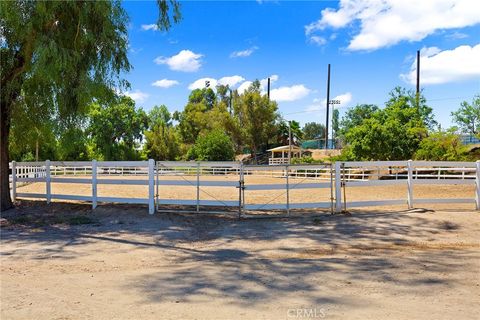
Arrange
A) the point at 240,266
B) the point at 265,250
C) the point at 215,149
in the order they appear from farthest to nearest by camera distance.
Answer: the point at 215,149
the point at 265,250
the point at 240,266

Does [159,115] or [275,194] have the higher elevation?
[159,115]

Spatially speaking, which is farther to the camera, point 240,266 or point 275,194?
point 275,194

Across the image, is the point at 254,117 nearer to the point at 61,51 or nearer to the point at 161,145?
the point at 161,145

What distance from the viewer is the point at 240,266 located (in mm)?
6438

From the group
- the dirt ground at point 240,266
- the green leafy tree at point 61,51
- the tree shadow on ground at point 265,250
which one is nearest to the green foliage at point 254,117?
the green leafy tree at point 61,51

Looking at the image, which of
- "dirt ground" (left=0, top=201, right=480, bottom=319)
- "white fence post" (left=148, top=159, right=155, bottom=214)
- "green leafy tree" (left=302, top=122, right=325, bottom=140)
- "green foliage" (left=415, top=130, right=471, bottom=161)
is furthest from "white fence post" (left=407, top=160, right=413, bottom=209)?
"green leafy tree" (left=302, top=122, right=325, bottom=140)

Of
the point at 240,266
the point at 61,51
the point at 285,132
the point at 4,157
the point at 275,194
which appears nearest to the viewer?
the point at 240,266

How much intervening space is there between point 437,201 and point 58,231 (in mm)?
10287

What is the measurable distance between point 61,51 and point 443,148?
26980 mm

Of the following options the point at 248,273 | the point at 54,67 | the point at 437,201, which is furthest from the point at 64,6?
the point at 437,201

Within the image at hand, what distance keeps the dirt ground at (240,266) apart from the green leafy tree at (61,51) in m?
3.41

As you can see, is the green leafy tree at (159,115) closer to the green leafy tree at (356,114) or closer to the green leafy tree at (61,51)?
the green leafy tree at (356,114)


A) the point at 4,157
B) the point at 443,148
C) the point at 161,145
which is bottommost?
the point at 4,157

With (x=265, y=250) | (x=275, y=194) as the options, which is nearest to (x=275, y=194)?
(x=275, y=194)
